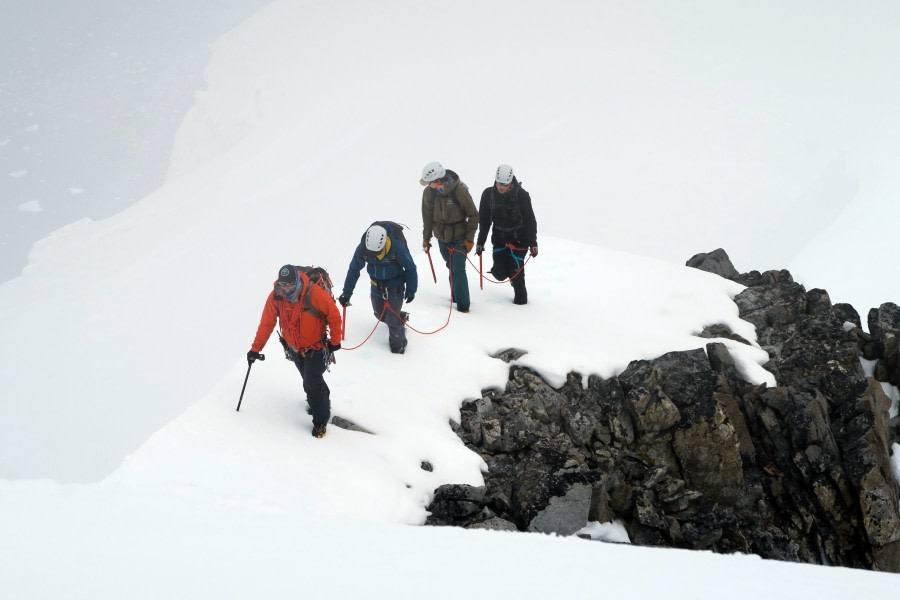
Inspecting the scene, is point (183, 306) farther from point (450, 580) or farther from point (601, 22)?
point (601, 22)

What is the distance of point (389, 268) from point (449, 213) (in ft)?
5.41

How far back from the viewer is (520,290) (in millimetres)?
11328

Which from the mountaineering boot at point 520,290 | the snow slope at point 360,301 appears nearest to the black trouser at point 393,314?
the snow slope at point 360,301

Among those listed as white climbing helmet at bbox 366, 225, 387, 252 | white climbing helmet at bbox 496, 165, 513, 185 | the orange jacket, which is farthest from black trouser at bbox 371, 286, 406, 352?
white climbing helmet at bbox 496, 165, 513, 185

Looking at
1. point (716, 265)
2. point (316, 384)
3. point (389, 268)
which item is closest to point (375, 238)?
point (389, 268)

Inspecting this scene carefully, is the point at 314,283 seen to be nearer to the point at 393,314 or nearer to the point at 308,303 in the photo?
the point at 308,303

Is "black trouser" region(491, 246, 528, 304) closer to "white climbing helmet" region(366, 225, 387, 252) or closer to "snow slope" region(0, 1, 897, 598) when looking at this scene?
"snow slope" region(0, 1, 897, 598)

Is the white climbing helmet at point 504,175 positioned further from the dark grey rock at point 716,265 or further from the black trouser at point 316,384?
the dark grey rock at point 716,265

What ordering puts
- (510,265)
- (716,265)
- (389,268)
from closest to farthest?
(389,268) < (510,265) < (716,265)

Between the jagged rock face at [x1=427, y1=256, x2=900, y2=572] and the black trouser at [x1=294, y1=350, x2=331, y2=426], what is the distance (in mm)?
1692

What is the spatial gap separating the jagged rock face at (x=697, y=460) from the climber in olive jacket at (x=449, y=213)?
2.28 m

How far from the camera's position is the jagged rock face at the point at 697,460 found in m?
7.62

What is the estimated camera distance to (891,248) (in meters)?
24.5

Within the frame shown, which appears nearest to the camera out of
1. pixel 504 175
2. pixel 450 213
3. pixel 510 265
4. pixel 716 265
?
pixel 504 175
